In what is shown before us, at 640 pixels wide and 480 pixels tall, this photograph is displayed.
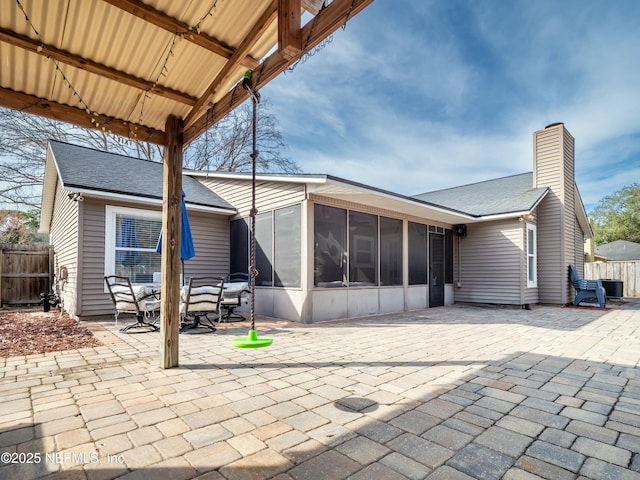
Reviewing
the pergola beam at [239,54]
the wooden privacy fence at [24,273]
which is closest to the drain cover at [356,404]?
the pergola beam at [239,54]

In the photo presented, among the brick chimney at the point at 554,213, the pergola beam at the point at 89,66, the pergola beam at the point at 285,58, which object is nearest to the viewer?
the pergola beam at the point at 285,58

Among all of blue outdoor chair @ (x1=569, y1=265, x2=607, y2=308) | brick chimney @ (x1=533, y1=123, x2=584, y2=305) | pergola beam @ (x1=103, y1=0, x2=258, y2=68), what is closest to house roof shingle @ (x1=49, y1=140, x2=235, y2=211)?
pergola beam @ (x1=103, y1=0, x2=258, y2=68)

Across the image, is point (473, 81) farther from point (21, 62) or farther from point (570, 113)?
point (21, 62)

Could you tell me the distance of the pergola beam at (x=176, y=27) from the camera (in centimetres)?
222

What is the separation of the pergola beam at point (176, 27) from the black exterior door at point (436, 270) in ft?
26.7

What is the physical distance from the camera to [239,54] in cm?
263

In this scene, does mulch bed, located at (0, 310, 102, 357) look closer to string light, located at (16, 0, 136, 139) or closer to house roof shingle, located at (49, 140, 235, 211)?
house roof shingle, located at (49, 140, 235, 211)

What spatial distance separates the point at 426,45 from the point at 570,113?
5.37 meters

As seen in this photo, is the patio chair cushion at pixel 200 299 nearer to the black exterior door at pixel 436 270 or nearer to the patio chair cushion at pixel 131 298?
the patio chair cushion at pixel 131 298

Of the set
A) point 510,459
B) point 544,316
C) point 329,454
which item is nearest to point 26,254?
point 329,454

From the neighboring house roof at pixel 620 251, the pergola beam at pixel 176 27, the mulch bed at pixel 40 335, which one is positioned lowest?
the mulch bed at pixel 40 335

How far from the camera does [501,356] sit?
4.04 meters

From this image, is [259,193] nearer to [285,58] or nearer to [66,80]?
[66,80]

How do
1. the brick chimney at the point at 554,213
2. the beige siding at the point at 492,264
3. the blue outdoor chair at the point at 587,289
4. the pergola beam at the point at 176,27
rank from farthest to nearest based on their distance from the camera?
the brick chimney at the point at 554,213 < the beige siding at the point at 492,264 < the blue outdoor chair at the point at 587,289 < the pergola beam at the point at 176,27
